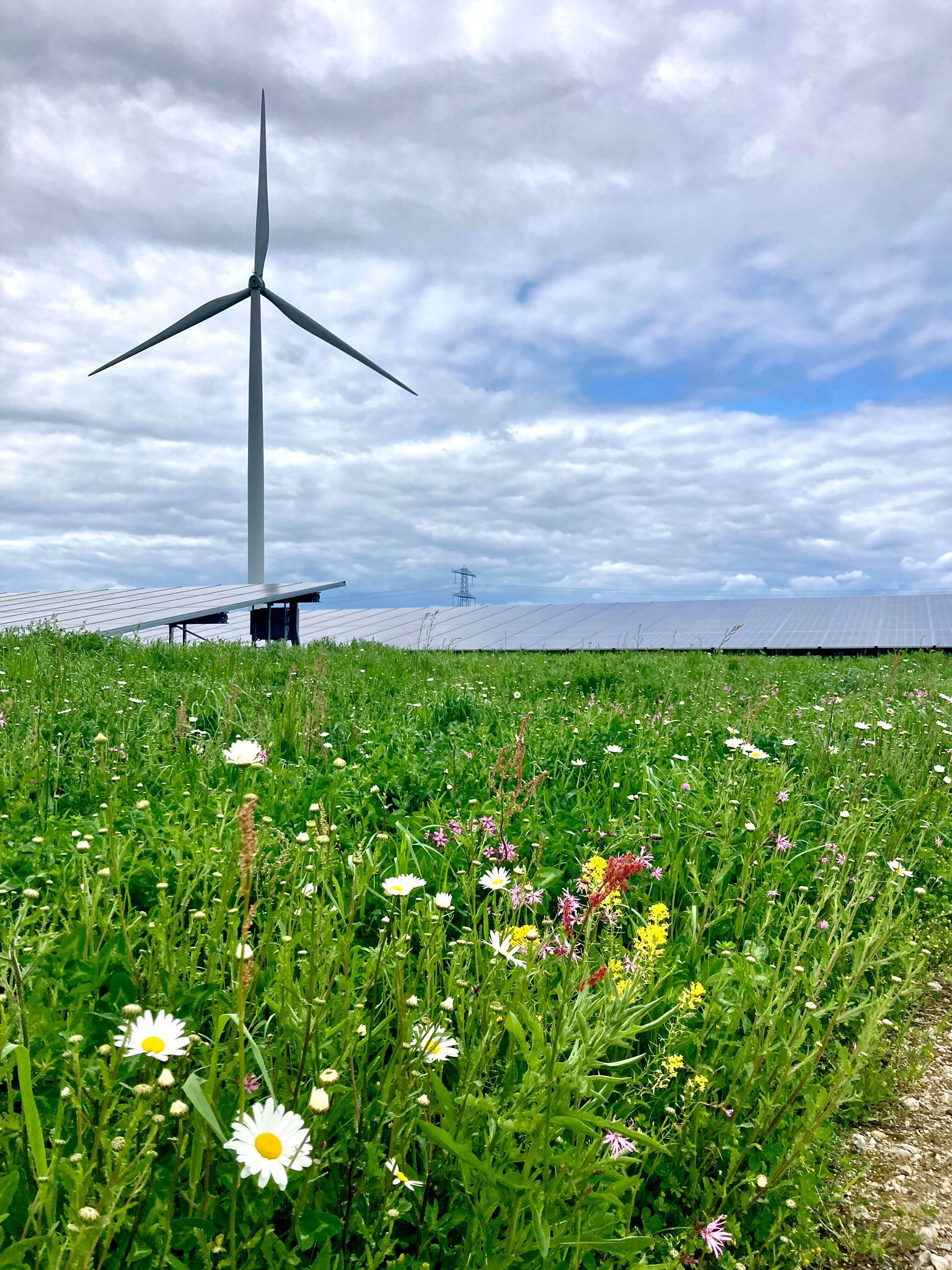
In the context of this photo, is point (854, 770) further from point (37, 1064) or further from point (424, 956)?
point (37, 1064)

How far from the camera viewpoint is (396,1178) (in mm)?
1854

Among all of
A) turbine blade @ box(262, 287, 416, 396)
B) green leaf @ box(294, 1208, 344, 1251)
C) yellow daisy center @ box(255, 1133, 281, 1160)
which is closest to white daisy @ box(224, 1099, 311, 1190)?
yellow daisy center @ box(255, 1133, 281, 1160)

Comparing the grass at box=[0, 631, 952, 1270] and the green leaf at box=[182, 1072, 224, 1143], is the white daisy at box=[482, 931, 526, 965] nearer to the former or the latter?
the grass at box=[0, 631, 952, 1270]

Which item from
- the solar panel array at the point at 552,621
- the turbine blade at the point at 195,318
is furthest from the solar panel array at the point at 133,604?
the turbine blade at the point at 195,318

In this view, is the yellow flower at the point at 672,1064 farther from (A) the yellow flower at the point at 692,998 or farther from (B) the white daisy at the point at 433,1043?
(B) the white daisy at the point at 433,1043

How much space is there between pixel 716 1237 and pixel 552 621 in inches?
996

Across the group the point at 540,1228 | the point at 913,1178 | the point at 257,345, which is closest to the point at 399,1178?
the point at 540,1228

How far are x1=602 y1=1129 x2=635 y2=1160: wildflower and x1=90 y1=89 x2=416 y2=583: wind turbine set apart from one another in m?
28.4

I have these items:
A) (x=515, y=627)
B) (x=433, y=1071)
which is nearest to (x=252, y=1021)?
(x=433, y=1071)

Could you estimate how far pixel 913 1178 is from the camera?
2680 millimetres

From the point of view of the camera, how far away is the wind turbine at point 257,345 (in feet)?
92.6

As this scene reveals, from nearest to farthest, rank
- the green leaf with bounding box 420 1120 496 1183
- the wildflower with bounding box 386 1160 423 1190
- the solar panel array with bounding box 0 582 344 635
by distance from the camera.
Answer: the green leaf with bounding box 420 1120 496 1183 → the wildflower with bounding box 386 1160 423 1190 → the solar panel array with bounding box 0 582 344 635

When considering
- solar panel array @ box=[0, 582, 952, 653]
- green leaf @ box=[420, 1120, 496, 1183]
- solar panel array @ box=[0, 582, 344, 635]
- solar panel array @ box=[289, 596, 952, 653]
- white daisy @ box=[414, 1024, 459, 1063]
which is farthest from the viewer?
solar panel array @ box=[289, 596, 952, 653]

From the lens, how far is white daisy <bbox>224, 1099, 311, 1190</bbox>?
1.39 m
